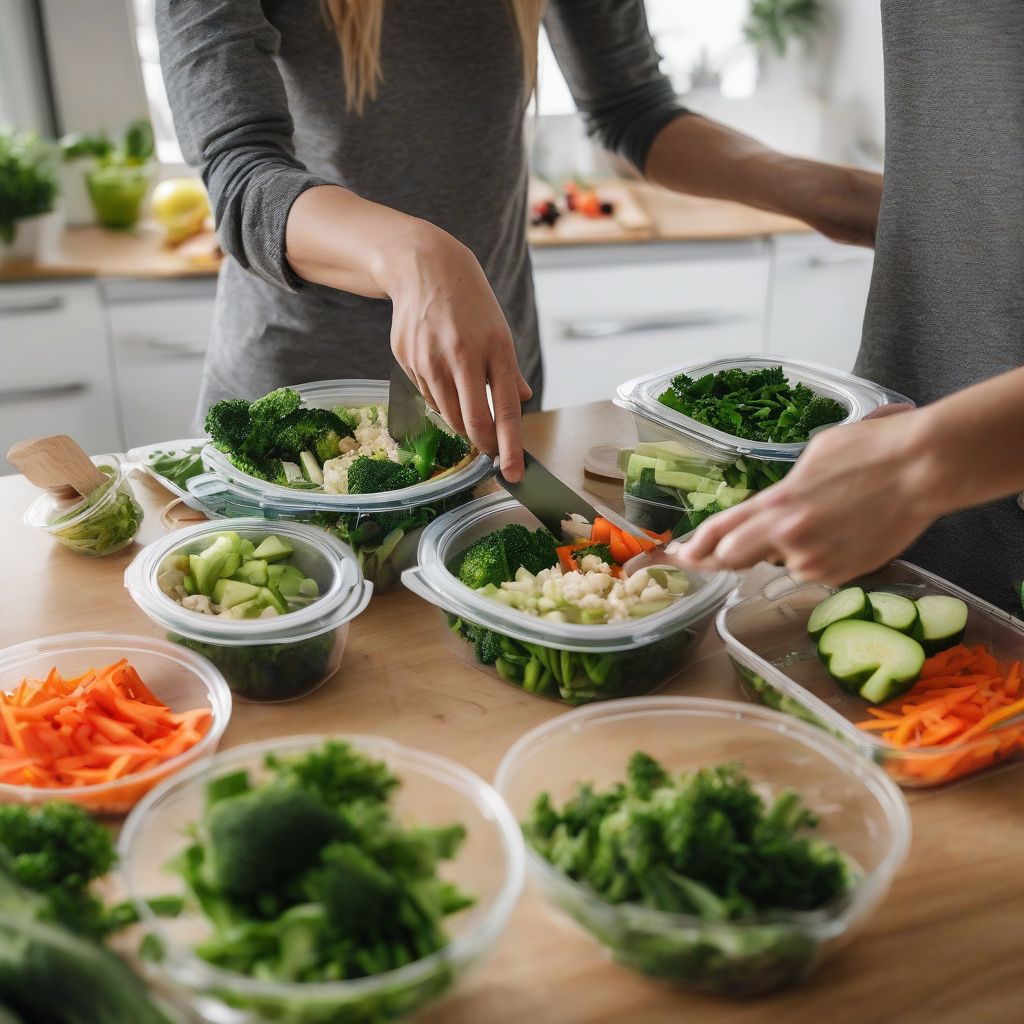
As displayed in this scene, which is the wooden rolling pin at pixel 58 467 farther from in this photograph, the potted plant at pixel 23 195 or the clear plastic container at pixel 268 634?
the potted plant at pixel 23 195

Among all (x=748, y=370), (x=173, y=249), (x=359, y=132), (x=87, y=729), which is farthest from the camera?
(x=173, y=249)

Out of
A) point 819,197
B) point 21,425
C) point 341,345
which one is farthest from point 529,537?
point 21,425

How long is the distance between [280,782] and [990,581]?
36.7 inches

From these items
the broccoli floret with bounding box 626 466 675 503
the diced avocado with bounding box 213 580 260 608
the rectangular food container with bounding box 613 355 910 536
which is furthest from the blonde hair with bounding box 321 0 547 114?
the diced avocado with bounding box 213 580 260 608

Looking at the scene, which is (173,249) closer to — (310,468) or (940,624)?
(310,468)

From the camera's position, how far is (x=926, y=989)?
0.76 metres

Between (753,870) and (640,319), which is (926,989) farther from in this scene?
(640,319)

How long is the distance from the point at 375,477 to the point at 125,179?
236cm

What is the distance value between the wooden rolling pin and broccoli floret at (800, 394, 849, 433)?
2.83ft

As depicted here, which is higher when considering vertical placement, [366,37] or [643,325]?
[366,37]

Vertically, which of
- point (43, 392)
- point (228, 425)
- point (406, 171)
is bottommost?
point (43, 392)

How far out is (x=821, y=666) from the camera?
108 centimetres

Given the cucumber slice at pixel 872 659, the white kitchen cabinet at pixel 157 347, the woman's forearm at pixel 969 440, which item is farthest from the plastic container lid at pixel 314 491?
the white kitchen cabinet at pixel 157 347

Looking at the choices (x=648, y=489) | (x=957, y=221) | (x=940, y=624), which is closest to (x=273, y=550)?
(x=648, y=489)
